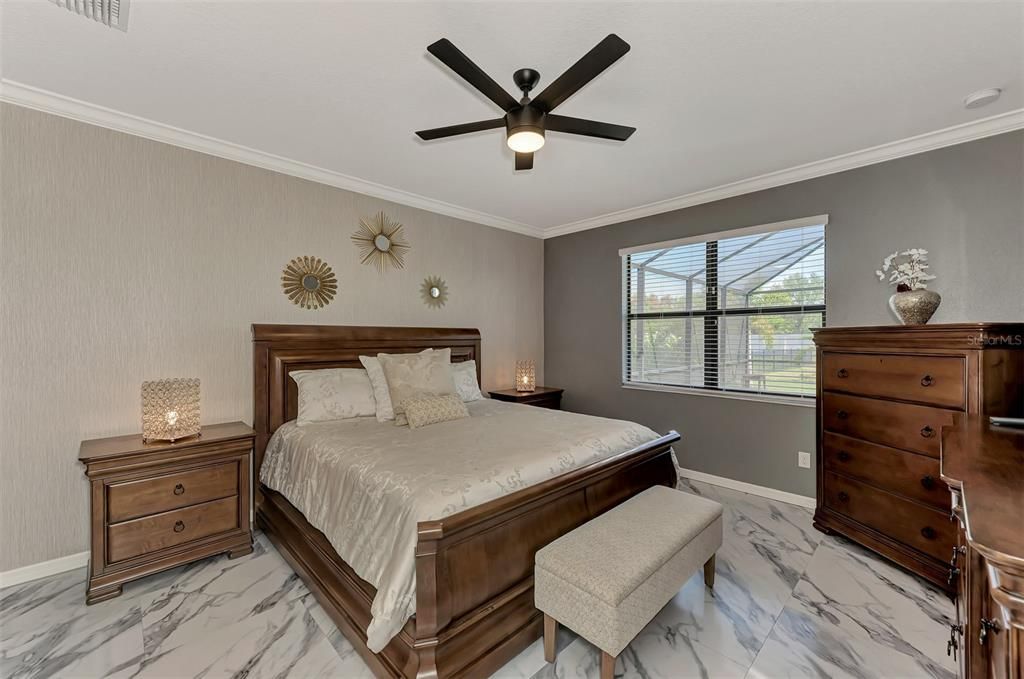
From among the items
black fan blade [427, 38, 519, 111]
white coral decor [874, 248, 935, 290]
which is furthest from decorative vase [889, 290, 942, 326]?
black fan blade [427, 38, 519, 111]

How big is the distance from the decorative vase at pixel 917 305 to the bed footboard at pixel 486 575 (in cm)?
213

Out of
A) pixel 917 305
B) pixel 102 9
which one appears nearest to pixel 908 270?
pixel 917 305

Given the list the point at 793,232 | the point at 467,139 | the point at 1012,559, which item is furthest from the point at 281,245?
the point at 793,232

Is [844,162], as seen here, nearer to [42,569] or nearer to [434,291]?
[434,291]

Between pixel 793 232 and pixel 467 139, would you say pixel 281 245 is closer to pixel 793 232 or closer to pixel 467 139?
pixel 467 139

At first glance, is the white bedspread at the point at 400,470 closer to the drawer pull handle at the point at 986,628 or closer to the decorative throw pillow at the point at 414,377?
the decorative throw pillow at the point at 414,377

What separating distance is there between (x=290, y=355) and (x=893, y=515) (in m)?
3.95

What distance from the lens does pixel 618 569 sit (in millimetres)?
1596

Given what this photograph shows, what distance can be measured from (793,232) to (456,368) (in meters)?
2.98

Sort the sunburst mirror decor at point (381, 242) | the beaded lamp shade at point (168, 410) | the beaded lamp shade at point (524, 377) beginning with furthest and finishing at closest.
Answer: the beaded lamp shade at point (524, 377) → the sunburst mirror decor at point (381, 242) → the beaded lamp shade at point (168, 410)

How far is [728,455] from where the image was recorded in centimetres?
369

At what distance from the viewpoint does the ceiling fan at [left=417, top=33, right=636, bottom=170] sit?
151 centimetres

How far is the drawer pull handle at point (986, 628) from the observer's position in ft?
2.76

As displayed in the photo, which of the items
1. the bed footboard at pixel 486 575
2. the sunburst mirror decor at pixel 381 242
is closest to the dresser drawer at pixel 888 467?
the bed footboard at pixel 486 575
